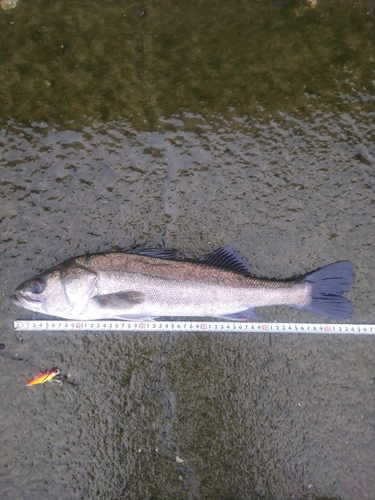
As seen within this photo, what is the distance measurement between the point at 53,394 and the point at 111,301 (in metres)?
1.12

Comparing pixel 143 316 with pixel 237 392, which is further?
pixel 237 392

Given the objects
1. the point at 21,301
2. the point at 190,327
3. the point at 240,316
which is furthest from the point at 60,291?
the point at 240,316

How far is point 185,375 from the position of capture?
12.9 feet

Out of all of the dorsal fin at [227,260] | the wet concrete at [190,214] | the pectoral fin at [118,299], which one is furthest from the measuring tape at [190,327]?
the dorsal fin at [227,260]

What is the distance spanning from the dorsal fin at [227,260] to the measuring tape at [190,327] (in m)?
0.52

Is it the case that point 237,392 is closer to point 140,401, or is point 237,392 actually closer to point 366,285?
point 140,401

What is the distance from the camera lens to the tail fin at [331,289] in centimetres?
375

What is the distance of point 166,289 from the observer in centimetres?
364

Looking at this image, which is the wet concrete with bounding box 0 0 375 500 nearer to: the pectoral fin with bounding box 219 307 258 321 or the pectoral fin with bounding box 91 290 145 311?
the pectoral fin with bounding box 219 307 258 321

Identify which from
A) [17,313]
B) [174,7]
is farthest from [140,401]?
[174,7]

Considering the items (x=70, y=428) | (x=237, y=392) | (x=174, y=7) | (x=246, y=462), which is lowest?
(x=246, y=462)

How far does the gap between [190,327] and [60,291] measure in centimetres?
121

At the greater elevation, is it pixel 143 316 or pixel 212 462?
pixel 143 316

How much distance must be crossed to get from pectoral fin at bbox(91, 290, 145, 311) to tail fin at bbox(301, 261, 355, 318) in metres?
1.50
